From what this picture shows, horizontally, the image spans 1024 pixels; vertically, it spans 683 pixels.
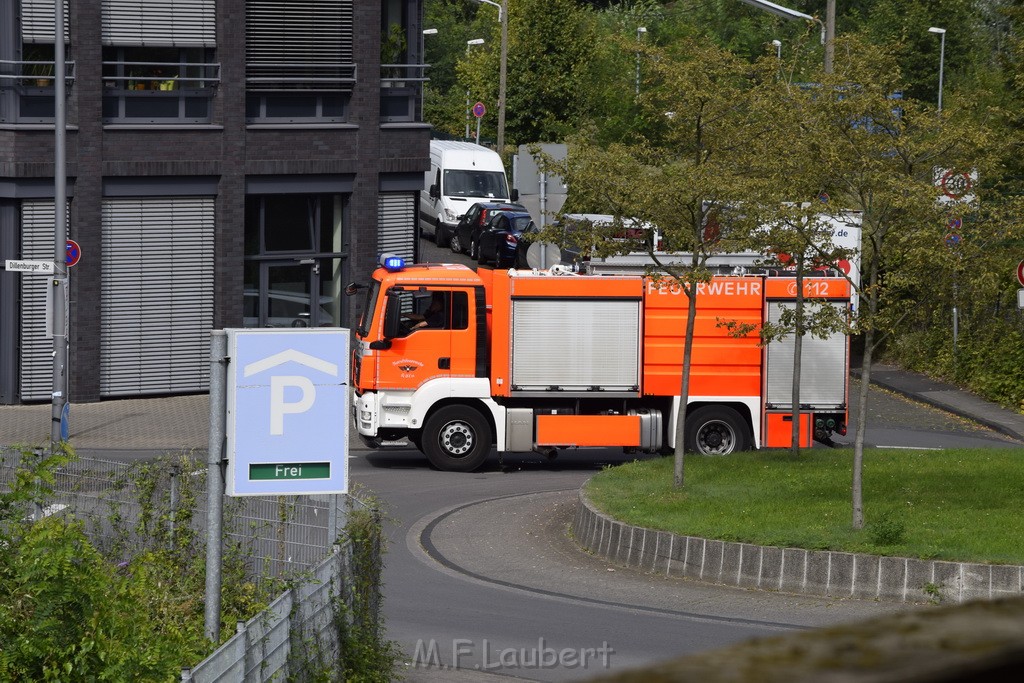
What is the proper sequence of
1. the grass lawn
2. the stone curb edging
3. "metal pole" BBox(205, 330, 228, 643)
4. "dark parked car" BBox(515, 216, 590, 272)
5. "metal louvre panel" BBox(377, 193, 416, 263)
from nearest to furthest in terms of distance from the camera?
"metal pole" BBox(205, 330, 228, 643) < the stone curb edging < the grass lawn < "dark parked car" BBox(515, 216, 590, 272) < "metal louvre panel" BBox(377, 193, 416, 263)

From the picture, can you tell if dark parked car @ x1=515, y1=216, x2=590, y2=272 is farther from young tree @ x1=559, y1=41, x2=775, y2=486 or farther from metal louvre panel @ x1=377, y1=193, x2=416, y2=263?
metal louvre panel @ x1=377, y1=193, x2=416, y2=263

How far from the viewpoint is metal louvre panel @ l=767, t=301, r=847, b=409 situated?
65.8 ft

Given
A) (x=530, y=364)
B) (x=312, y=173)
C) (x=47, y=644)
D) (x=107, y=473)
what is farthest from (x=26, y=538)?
(x=312, y=173)

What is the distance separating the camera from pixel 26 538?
7.73 metres

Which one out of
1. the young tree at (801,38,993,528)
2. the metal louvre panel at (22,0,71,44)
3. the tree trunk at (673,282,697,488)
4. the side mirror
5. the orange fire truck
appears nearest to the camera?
the young tree at (801,38,993,528)

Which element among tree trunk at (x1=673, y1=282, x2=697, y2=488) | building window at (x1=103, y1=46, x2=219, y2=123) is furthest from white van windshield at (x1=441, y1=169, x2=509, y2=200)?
tree trunk at (x1=673, y1=282, x2=697, y2=488)

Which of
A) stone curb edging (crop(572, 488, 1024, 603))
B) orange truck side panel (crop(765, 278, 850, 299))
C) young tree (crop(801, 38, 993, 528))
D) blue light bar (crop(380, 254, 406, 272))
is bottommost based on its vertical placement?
stone curb edging (crop(572, 488, 1024, 603))

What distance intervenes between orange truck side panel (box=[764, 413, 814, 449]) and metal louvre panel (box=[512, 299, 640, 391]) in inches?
76.0

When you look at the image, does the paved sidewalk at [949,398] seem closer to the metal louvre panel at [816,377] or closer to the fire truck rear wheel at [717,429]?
the metal louvre panel at [816,377]

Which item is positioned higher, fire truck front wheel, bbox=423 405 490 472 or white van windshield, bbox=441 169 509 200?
white van windshield, bbox=441 169 509 200

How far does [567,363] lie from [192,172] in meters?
10.3

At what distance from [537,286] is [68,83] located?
11.1 metres

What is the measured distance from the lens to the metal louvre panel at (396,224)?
2978 centimetres

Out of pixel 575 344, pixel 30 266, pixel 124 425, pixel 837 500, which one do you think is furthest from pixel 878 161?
pixel 124 425
